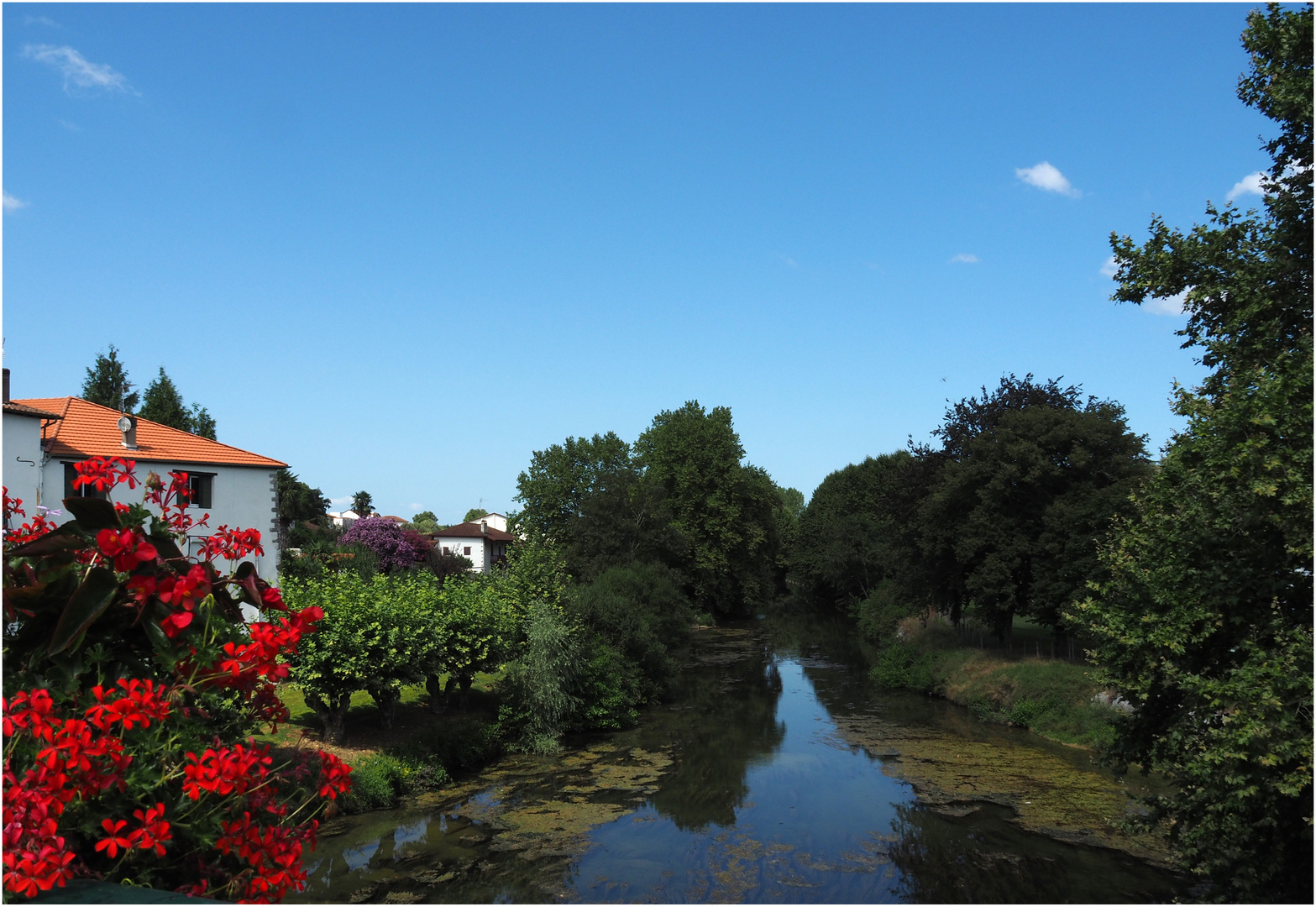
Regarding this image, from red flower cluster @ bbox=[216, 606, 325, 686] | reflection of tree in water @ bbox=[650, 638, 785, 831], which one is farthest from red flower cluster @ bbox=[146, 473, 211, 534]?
reflection of tree in water @ bbox=[650, 638, 785, 831]

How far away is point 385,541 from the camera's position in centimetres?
5234

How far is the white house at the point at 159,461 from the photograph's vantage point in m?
25.2

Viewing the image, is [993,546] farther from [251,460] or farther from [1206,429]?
[251,460]

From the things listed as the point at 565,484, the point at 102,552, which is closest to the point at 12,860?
the point at 102,552

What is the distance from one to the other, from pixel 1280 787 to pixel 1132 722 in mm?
4285

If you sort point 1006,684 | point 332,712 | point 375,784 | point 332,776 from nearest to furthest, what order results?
point 332,776 → point 375,784 → point 332,712 → point 1006,684

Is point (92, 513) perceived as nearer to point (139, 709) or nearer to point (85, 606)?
point (85, 606)

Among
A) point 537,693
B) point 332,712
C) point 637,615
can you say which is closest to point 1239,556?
point 537,693

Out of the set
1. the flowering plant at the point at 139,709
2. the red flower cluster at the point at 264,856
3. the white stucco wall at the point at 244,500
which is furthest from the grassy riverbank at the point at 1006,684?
the white stucco wall at the point at 244,500

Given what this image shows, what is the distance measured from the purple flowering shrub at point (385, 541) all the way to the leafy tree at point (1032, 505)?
33965 millimetres

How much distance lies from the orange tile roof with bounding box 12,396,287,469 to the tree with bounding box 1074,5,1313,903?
2901 centimetres

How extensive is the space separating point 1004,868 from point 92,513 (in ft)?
57.3

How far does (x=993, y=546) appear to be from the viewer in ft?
104

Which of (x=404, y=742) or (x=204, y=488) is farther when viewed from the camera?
(x=204, y=488)
